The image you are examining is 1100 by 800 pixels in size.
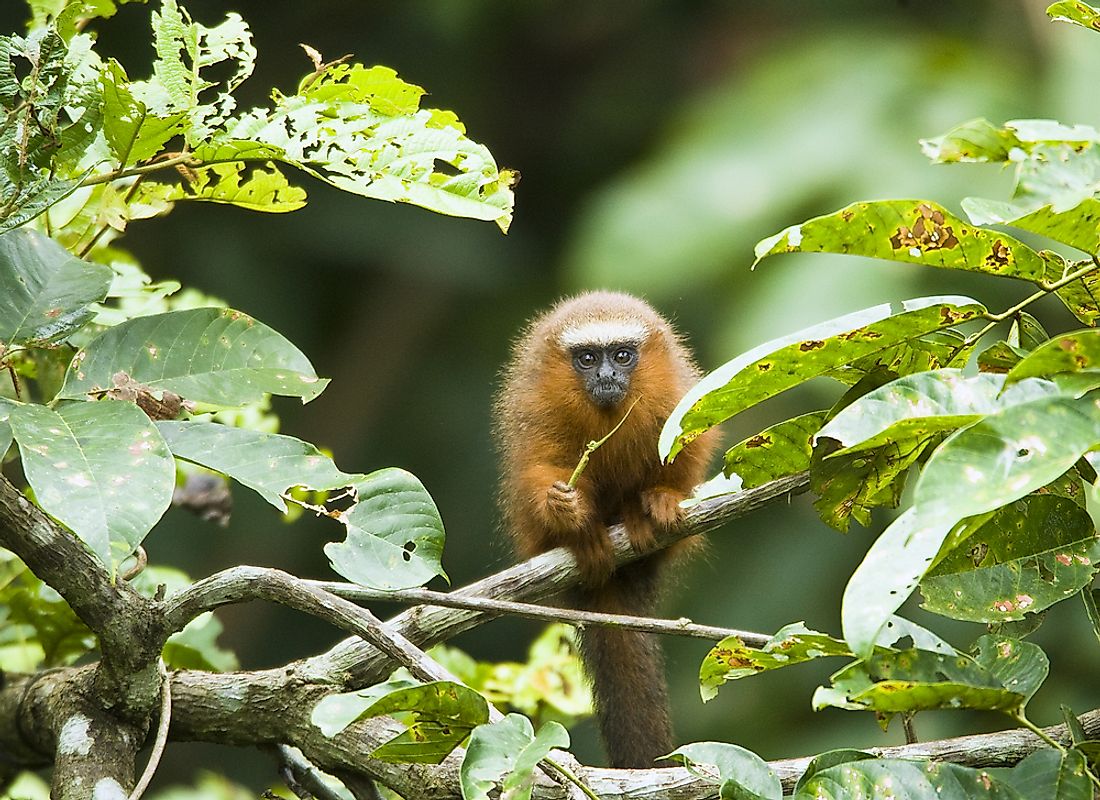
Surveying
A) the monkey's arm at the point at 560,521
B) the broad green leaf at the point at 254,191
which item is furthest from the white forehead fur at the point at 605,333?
the broad green leaf at the point at 254,191

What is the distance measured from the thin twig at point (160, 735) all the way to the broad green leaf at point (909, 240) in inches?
38.1

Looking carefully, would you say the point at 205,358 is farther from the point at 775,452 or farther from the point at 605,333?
the point at 605,333

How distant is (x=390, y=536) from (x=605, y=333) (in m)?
1.61

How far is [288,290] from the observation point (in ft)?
19.2

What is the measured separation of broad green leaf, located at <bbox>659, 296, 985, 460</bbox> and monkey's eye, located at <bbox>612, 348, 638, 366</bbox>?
169cm

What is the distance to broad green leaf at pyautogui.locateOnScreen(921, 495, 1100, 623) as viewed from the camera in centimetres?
150

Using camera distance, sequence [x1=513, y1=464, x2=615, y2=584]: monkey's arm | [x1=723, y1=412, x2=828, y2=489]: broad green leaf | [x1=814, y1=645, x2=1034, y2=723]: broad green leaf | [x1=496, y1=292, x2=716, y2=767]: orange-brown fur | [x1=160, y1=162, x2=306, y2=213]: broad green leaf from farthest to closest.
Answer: [x1=496, y1=292, x2=716, y2=767]: orange-brown fur, [x1=513, y1=464, x2=615, y2=584]: monkey's arm, [x1=160, y1=162, x2=306, y2=213]: broad green leaf, [x1=723, y1=412, x2=828, y2=489]: broad green leaf, [x1=814, y1=645, x2=1034, y2=723]: broad green leaf

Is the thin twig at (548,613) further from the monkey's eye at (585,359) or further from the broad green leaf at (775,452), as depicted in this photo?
the monkey's eye at (585,359)

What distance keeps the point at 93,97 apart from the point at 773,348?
92 cm

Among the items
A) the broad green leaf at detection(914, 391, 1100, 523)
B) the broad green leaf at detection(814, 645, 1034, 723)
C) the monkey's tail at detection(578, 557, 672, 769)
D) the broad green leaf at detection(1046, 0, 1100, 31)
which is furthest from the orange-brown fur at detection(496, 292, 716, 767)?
the broad green leaf at detection(914, 391, 1100, 523)

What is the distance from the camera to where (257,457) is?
1.66 meters

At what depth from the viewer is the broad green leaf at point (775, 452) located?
173 centimetres

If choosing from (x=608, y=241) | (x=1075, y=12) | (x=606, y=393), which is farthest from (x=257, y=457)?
(x=608, y=241)

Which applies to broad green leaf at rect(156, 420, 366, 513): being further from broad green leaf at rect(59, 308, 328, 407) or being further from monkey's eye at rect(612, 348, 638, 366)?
monkey's eye at rect(612, 348, 638, 366)
